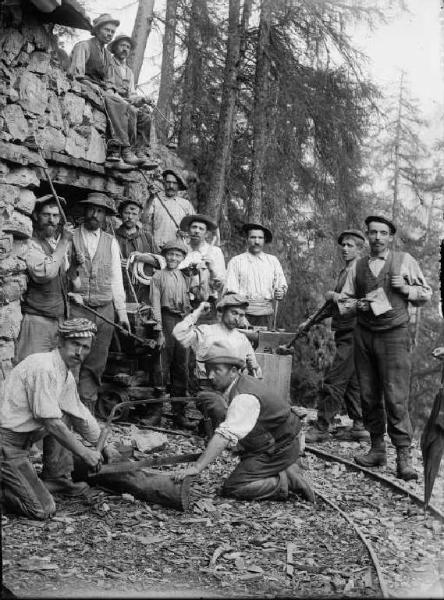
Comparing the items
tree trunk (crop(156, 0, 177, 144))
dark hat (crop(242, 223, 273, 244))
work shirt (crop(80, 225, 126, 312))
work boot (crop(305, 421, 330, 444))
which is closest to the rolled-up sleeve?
work shirt (crop(80, 225, 126, 312))

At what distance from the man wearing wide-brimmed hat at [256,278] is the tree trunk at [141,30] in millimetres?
7478

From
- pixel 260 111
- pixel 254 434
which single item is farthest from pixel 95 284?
pixel 260 111

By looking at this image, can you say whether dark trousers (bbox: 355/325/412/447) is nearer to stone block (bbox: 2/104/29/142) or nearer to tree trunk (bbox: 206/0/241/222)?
stone block (bbox: 2/104/29/142)

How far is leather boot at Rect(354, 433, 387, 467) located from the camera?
704cm

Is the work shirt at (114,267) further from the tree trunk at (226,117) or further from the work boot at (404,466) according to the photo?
the tree trunk at (226,117)

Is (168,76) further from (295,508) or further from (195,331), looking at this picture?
(295,508)

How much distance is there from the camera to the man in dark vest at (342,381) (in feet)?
27.3

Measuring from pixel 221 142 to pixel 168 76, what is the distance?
3195 millimetres

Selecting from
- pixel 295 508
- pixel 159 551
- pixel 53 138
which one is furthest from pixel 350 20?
pixel 159 551

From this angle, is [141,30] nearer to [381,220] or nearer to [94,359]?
[94,359]

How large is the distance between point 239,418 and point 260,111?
8.96m

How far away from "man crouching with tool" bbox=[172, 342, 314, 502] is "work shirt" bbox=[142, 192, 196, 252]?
483 cm

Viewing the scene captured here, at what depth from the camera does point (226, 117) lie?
520 inches

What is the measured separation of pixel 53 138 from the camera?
8.38m
